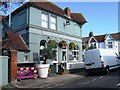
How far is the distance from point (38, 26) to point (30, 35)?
1.58 meters

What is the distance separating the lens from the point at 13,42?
2161cm

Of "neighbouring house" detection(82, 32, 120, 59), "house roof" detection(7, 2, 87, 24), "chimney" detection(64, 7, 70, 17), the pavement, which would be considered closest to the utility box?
the pavement

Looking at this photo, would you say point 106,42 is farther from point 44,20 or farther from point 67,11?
point 44,20

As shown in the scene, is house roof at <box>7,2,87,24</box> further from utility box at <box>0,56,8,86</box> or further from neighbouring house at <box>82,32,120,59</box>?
neighbouring house at <box>82,32,120,59</box>

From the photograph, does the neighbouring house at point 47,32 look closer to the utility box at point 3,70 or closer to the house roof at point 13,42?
the house roof at point 13,42

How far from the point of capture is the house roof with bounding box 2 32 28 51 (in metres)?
21.0

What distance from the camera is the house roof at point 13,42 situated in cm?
2095

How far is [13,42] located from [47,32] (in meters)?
4.09

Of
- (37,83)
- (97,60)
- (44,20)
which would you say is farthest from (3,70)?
(44,20)

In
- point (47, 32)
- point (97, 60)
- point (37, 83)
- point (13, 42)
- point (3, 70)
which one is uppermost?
point (47, 32)

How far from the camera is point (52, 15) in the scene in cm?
2486

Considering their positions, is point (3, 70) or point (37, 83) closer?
point (3, 70)

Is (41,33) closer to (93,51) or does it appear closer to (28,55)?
(28,55)

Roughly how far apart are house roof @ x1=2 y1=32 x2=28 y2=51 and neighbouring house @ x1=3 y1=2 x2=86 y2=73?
483 millimetres
